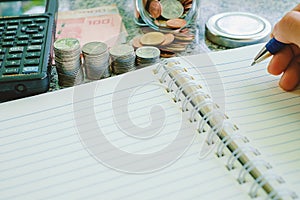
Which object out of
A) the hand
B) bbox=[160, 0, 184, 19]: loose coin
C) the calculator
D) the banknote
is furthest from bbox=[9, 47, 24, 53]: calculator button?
the hand

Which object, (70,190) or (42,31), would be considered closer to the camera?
(70,190)

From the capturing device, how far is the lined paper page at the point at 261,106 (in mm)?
450

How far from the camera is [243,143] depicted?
45 cm

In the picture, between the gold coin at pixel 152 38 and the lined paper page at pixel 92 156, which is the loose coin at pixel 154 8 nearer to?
the gold coin at pixel 152 38

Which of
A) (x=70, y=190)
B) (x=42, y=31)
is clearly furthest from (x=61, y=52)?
(x=70, y=190)

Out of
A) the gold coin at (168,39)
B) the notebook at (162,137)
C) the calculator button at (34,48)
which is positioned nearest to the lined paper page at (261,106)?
the notebook at (162,137)

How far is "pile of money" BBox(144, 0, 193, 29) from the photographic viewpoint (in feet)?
2.30

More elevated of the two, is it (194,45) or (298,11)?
(298,11)

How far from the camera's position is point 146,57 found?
24.1 inches

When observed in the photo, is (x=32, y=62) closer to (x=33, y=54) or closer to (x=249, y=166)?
(x=33, y=54)

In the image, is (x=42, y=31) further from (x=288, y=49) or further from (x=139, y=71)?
(x=288, y=49)

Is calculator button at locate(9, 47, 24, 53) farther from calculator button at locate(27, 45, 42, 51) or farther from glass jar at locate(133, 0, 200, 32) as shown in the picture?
glass jar at locate(133, 0, 200, 32)

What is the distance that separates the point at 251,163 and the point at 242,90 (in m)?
0.14

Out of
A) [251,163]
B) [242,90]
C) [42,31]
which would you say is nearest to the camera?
[251,163]
